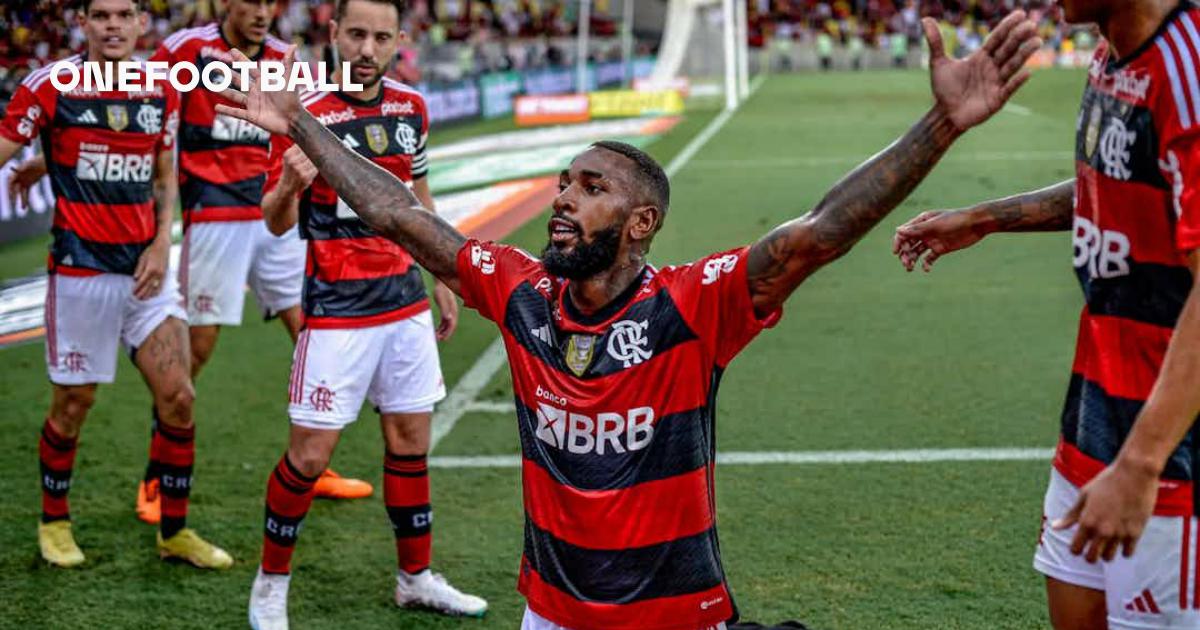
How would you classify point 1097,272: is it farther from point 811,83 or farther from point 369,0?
point 811,83

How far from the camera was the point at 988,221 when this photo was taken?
A: 3.56 m

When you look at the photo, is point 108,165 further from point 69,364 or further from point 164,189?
point 69,364

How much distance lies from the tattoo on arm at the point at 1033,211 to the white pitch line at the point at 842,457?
10.7 ft

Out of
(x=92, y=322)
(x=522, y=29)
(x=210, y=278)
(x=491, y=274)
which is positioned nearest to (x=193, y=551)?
(x=92, y=322)

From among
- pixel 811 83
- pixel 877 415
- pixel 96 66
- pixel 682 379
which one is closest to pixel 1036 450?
pixel 877 415

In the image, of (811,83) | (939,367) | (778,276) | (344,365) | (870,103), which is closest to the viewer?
(778,276)

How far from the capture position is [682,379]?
11.1 feet

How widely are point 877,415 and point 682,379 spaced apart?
432cm

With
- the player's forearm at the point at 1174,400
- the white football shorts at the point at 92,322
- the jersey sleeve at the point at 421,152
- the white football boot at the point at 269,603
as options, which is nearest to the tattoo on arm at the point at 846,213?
the player's forearm at the point at 1174,400

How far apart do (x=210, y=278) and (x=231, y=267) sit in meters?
0.11

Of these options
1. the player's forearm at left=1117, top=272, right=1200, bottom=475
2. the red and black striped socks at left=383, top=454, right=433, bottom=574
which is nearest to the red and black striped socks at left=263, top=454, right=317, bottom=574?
the red and black striped socks at left=383, top=454, right=433, bottom=574

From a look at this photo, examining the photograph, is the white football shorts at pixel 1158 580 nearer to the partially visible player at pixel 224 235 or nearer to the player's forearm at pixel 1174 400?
the player's forearm at pixel 1174 400

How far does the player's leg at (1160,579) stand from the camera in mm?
2857

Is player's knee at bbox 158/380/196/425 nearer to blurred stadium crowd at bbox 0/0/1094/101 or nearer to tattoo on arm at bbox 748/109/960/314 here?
tattoo on arm at bbox 748/109/960/314
